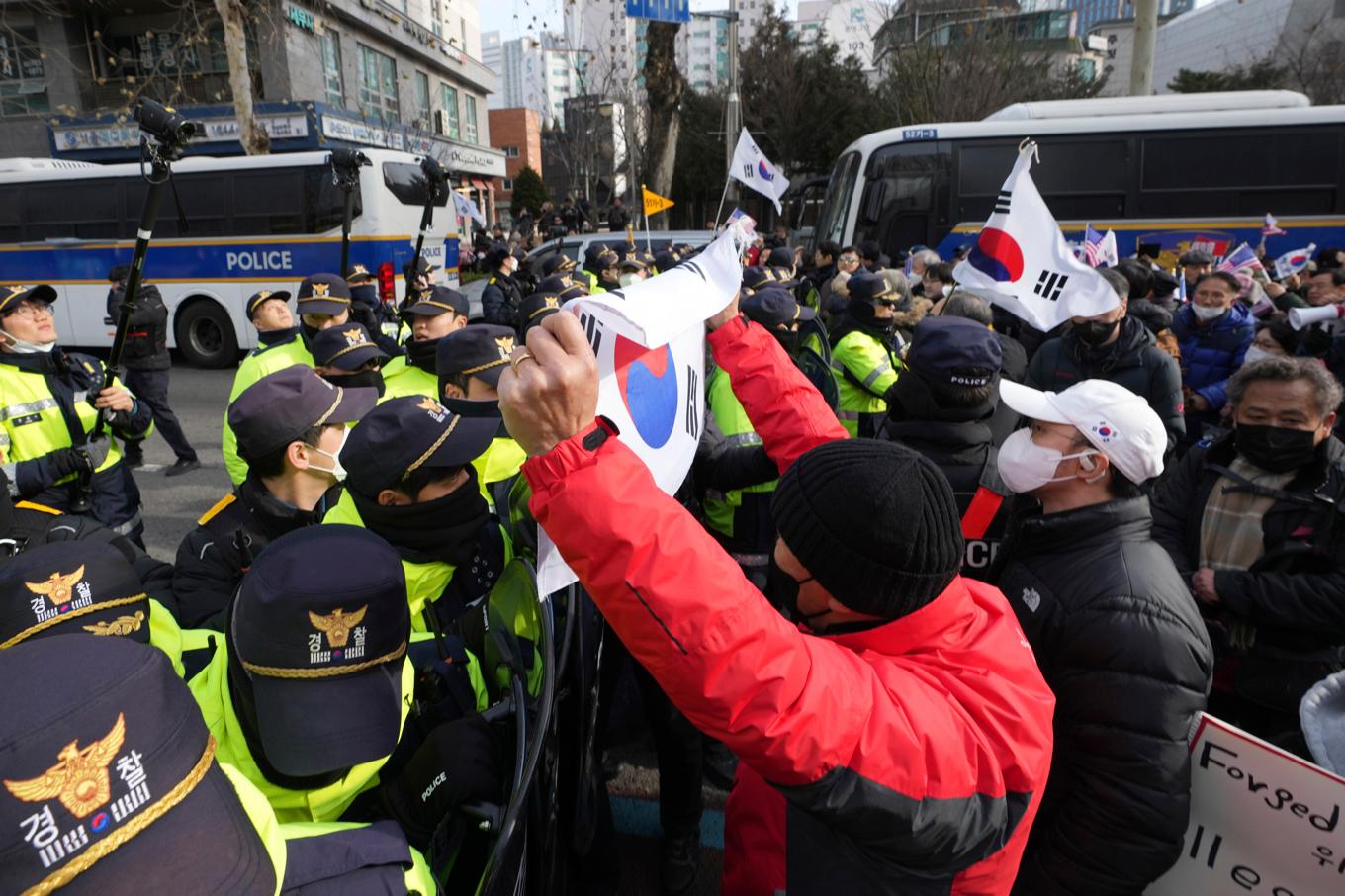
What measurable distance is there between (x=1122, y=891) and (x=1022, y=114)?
487 inches

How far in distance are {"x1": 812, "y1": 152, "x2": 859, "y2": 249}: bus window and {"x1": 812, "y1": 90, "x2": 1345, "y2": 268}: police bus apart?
38 cm

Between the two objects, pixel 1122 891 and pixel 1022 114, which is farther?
pixel 1022 114

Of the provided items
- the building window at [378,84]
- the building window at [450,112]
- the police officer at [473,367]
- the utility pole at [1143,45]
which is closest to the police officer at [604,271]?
the police officer at [473,367]

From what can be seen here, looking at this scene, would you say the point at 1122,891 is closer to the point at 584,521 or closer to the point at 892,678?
the point at 892,678

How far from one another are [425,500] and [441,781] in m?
0.80

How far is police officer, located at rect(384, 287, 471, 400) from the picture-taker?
427 centimetres

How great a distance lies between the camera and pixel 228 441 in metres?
3.77

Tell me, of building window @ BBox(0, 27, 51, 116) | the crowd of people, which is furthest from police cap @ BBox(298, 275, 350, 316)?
building window @ BBox(0, 27, 51, 116)

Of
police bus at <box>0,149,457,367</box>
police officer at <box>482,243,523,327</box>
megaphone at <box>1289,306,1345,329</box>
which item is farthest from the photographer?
police bus at <box>0,149,457,367</box>

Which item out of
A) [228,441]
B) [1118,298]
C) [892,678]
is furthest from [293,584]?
[1118,298]

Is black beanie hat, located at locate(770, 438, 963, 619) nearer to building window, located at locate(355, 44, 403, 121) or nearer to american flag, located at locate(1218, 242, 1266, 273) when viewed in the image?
american flag, located at locate(1218, 242, 1266, 273)

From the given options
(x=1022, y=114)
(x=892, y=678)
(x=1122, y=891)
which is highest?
(x=1022, y=114)

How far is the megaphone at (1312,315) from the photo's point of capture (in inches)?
205

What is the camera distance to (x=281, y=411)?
2.34 meters
